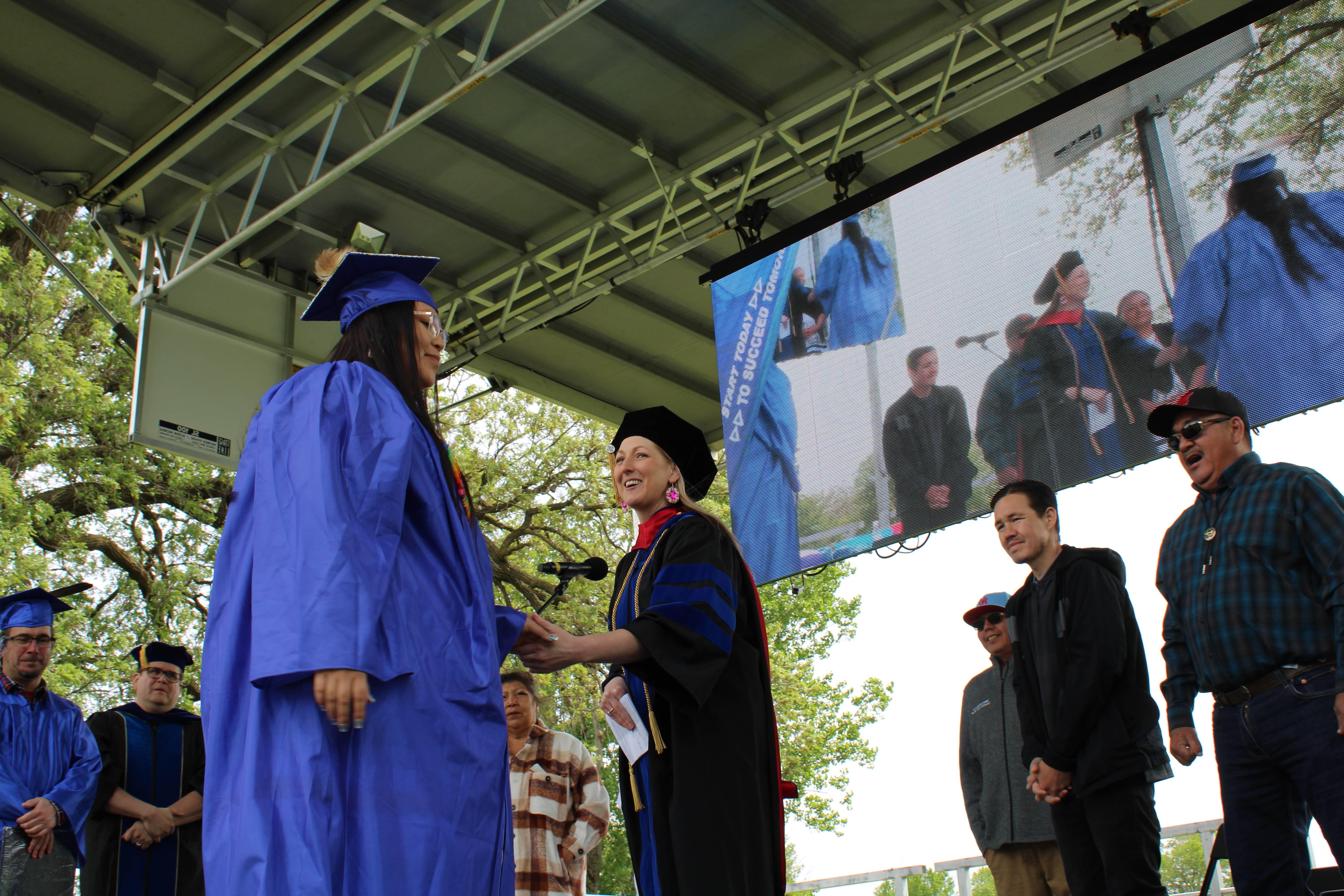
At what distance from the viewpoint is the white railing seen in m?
4.77

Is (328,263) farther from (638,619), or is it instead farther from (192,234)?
(192,234)

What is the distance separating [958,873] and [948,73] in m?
4.21

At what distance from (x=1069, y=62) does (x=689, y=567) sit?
16.0 ft

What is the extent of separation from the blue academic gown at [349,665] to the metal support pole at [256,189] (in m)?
5.00

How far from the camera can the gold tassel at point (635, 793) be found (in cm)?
275

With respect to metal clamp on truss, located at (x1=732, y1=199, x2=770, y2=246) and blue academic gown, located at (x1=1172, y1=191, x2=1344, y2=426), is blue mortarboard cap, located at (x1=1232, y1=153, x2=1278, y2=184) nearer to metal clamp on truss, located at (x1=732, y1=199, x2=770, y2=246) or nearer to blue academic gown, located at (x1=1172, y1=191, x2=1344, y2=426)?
blue academic gown, located at (x1=1172, y1=191, x2=1344, y2=426)

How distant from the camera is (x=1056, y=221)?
5.66 metres

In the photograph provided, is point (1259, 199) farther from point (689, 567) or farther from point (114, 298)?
point (114, 298)

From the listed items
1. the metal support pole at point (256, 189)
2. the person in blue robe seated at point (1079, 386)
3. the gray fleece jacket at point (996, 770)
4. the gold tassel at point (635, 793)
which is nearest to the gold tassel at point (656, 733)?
the gold tassel at point (635, 793)

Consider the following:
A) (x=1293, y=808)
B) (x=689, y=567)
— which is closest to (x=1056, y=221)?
(x=1293, y=808)

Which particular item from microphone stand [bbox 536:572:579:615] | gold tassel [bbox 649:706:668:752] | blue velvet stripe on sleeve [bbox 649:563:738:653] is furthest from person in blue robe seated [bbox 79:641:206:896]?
blue velvet stripe on sleeve [bbox 649:563:738:653]

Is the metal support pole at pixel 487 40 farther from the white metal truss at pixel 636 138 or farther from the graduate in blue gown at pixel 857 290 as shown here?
the graduate in blue gown at pixel 857 290

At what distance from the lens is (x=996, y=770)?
4684 mm

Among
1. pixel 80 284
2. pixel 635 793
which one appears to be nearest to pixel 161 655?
pixel 80 284
